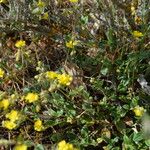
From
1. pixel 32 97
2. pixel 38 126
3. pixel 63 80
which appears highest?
pixel 63 80

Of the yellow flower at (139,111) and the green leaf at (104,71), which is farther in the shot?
the green leaf at (104,71)

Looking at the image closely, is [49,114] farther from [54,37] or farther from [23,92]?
[54,37]

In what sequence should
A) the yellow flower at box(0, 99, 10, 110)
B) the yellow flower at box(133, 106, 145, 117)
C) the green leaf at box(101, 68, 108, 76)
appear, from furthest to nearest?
the green leaf at box(101, 68, 108, 76)
the yellow flower at box(0, 99, 10, 110)
the yellow flower at box(133, 106, 145, 117)

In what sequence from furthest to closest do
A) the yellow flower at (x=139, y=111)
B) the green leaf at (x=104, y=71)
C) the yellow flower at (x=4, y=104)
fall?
the green leaf at (x=104, y=71) → the yellow flower at (x=4, y=104) → the yellow flower at (x=139, y=111)

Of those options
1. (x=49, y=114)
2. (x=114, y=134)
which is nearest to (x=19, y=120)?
(x=49, y=114)

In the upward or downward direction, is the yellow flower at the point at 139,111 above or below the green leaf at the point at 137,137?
above

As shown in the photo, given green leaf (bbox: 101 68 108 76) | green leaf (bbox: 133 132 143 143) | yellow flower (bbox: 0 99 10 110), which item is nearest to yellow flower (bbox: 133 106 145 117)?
green leaf (bbox: 133 132 143 143)

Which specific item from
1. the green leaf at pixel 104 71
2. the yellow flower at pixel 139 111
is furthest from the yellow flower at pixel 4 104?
the yellow flower at pixel 139 111

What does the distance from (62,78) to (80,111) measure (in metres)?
0.20

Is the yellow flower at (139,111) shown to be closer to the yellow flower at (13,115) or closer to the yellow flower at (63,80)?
the yellow flower at (63,80)

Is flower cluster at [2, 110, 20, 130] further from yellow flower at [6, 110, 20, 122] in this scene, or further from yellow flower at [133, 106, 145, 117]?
yellow flower at [133, 106, 145, 117]

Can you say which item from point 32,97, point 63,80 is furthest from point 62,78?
point 32,97

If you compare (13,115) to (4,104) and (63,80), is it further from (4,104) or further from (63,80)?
(63,80)

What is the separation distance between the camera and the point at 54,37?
2.43 meters
